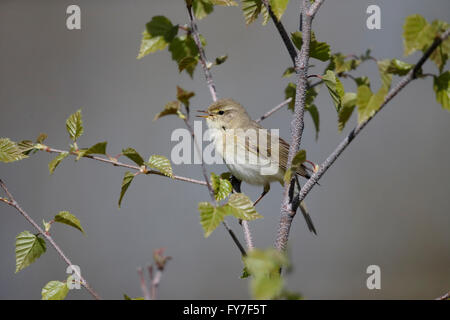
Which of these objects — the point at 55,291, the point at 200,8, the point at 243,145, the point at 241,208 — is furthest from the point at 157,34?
the point at 243,145

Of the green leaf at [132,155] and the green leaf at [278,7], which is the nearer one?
the green leaf at [278,7]

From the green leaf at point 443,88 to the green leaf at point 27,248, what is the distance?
872 millimetres

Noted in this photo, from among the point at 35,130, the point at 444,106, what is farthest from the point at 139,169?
the point at 35,130

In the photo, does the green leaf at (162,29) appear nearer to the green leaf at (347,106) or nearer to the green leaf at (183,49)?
the green leaf at (183,49)

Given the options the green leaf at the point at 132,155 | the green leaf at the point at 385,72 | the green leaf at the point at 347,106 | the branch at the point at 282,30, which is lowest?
the green leaf at the point at 132,155

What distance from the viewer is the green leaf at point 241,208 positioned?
89cm

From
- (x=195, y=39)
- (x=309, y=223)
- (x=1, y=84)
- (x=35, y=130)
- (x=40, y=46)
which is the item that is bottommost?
(x=309, y=223)

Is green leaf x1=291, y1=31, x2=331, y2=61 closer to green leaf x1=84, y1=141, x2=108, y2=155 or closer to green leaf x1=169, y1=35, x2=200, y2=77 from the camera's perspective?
green leaf x1=169, y1=35, x2=200, y2=77

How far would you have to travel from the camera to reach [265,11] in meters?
1.09

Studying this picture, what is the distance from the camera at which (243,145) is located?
1869 mm

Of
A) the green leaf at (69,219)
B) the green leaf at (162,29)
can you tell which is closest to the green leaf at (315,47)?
the green leaf at (162,29)

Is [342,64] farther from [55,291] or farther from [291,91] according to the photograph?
[55,291]
